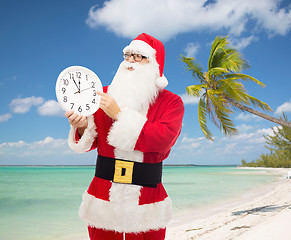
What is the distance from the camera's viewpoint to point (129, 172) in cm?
157

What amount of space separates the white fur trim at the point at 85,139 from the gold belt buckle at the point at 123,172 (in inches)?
10.3

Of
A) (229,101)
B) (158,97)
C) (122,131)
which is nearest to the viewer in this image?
(122,131)

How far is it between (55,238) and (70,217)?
212cm

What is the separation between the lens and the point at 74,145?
171cm

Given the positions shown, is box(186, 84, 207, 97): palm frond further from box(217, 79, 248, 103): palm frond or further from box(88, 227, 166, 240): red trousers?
box(88, 227, 166, 240): red trousers

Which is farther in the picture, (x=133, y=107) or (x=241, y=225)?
(x=241, y=225)

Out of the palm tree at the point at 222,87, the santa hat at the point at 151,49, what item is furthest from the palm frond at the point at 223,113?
the santa hat at the point at 151,49

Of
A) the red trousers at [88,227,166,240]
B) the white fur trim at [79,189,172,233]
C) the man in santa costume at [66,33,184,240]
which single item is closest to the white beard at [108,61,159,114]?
the man in santa costume at [66,33,184,240]

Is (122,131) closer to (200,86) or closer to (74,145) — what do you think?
(74,145)

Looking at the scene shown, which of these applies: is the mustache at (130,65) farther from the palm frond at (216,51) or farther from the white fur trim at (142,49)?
the palm frond at (216,51)

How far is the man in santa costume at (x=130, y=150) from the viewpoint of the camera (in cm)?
152

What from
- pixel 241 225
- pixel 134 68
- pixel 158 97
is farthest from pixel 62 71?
pixel 241 225

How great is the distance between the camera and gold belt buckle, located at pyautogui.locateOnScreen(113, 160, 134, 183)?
5.10 ft

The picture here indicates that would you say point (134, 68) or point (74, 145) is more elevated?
point (134, 68)
